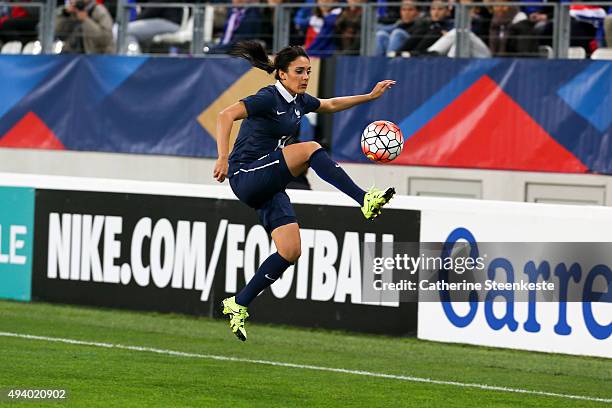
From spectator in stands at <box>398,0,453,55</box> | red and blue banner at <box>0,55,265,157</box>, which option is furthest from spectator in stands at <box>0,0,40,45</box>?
spectator in stands at <box>398,0,453,55</box>

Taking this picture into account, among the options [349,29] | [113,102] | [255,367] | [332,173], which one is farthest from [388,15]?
[332,173]

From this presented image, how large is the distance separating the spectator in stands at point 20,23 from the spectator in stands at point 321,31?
4.52 m

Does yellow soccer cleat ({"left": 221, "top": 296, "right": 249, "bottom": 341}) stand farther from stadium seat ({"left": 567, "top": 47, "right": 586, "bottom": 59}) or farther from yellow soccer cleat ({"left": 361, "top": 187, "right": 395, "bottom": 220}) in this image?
stadium seat ({"left": 567, "top": 47, "right": 586, "bottom": 59})

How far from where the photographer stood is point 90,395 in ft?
29.5

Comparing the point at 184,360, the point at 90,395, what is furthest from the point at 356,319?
the point at 90,395

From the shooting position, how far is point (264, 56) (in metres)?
9.75

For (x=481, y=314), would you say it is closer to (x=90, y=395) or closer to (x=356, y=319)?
(x=356, y=319)

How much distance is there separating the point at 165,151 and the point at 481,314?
24.3ft

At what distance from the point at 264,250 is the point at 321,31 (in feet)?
15.1

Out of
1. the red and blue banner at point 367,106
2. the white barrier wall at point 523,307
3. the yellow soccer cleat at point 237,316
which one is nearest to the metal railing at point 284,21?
the red and blue banner at point 367,106

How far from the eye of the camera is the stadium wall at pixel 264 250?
39.9 feet

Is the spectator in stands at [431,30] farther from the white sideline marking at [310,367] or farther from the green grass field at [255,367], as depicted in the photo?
the white sideline marking at [310,367]

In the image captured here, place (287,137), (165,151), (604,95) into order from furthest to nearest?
(165,151) → (604,95) → (287,137)

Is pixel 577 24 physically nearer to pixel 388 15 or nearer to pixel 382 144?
pixel 388 15
